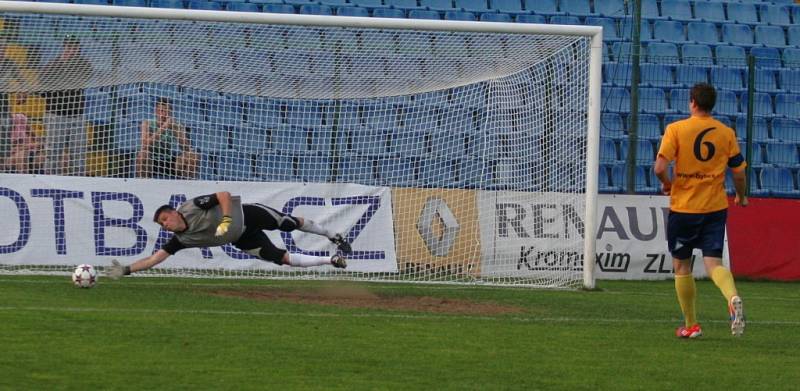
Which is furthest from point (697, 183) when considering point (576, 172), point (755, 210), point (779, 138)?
point (779, 138)

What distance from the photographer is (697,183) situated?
32.4 feet

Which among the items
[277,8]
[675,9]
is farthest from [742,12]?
[277,8]

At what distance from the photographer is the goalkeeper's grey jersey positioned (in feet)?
43.3

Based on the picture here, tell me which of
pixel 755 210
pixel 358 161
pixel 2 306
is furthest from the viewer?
pixel 755 210

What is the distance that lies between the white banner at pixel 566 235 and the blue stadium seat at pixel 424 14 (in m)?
5.54

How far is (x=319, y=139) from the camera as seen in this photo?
1672 centimetres

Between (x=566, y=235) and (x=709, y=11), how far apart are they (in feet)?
32.5

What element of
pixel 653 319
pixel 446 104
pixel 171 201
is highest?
pixel 446 104

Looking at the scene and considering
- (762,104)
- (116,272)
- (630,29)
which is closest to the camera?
(116,272)

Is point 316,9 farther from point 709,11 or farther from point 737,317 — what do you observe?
point 737,317

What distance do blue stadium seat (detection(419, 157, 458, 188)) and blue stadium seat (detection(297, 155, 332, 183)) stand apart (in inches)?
46.5

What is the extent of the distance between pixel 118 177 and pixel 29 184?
1.03 metres

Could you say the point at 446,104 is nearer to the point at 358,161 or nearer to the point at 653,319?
the point at 358,161

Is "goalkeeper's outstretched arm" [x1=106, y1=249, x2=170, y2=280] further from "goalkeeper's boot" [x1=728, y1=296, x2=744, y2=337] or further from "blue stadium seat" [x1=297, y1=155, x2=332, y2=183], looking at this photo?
"goalkeeper's boot" [x1=728, y1=296, x2=744, y2=337]
